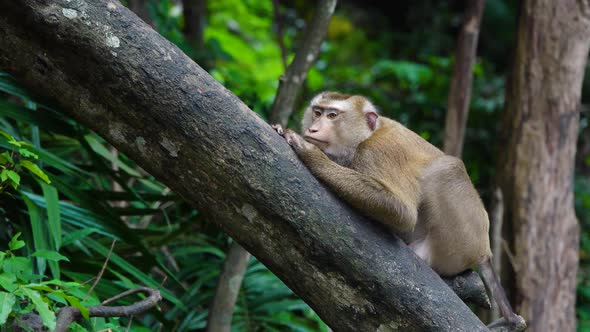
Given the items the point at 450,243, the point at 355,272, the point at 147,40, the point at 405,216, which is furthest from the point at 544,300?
the point at 147,40

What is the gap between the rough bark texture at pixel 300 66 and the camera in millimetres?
4703

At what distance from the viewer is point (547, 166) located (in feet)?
19.7

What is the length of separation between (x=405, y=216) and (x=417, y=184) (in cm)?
44

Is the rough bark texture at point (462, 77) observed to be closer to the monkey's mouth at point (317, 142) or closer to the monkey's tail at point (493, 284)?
the monkey's tail at point (493, 284)

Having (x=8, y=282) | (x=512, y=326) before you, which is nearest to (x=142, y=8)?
(x=8, y=282)

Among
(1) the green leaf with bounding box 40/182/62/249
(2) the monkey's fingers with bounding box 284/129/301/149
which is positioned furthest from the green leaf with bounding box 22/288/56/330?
(2) the monkey's fingers with bounding box 284/129/301/149

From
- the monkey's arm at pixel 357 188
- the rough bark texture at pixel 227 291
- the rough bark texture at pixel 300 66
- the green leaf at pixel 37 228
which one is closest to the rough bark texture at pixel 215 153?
the monkey's arm at pixel 357 188

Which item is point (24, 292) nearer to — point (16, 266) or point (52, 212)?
point (16, 266)

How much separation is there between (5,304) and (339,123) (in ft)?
7.16

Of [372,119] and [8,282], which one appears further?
[372,119]

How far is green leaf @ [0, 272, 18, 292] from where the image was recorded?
8.56ft

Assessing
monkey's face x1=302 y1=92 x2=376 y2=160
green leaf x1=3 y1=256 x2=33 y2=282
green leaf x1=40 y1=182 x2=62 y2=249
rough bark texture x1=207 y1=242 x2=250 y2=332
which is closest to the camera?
green leaf x1=3 y1=256 x2=33 y2=282

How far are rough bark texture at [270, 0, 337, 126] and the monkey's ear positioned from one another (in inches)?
29.9

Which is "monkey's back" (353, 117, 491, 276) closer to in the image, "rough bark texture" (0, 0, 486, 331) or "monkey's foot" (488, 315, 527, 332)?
"monkey's foot" (488, 315, 527, 332)
